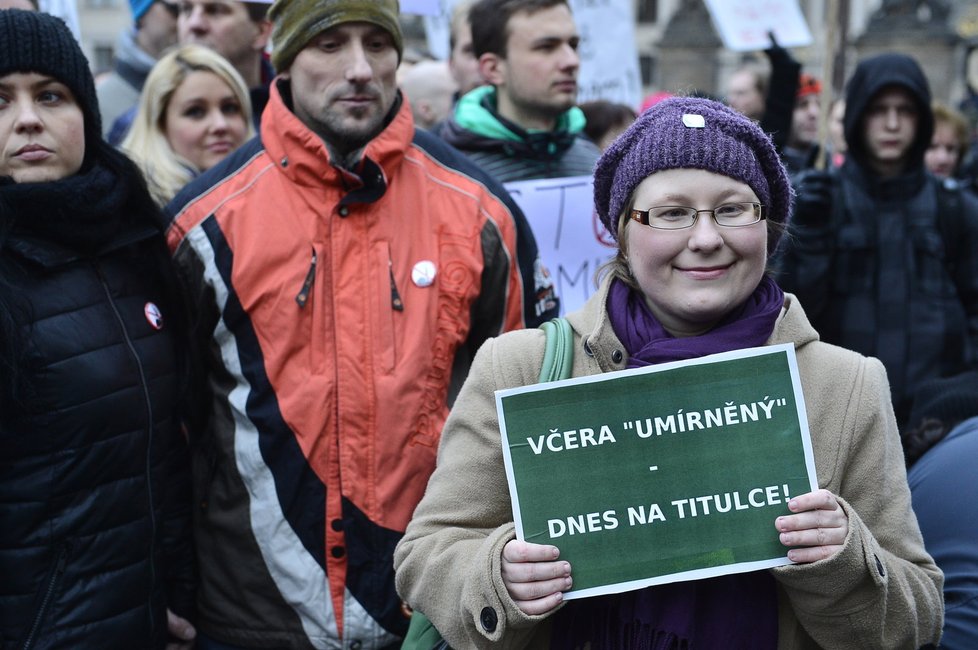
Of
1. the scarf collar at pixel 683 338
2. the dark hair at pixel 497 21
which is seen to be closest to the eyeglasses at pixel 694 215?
the scarf collar at pixel 683 338

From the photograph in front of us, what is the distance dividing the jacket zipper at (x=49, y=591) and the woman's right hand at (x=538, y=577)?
109cm

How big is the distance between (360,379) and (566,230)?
153 cm

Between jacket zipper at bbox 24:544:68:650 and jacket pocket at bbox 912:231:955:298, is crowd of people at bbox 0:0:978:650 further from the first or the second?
→ jacket pocket at bbox 912:231:955:298

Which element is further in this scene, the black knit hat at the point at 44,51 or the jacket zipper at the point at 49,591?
the black knit hat at the point at 44,51

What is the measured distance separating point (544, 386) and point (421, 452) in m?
0.93

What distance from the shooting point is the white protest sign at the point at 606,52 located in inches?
258

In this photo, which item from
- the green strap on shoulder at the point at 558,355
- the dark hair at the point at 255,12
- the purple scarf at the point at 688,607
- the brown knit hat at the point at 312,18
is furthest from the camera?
the dark hair at the point at 255,12

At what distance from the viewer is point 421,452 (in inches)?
115

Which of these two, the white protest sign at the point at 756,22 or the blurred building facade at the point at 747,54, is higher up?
the white protest sign at the point at 756,22

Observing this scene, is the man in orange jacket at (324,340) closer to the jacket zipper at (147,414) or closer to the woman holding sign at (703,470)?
the jacket zipper at (147,414)

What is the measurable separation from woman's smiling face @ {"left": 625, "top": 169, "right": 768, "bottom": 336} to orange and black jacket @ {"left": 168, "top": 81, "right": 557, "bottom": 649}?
91 cm

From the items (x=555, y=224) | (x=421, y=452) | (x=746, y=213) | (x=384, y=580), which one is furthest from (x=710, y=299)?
(x=555, y=224)

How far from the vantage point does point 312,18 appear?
122 inches

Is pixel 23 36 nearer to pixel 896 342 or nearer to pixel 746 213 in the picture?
pixel 746 213
